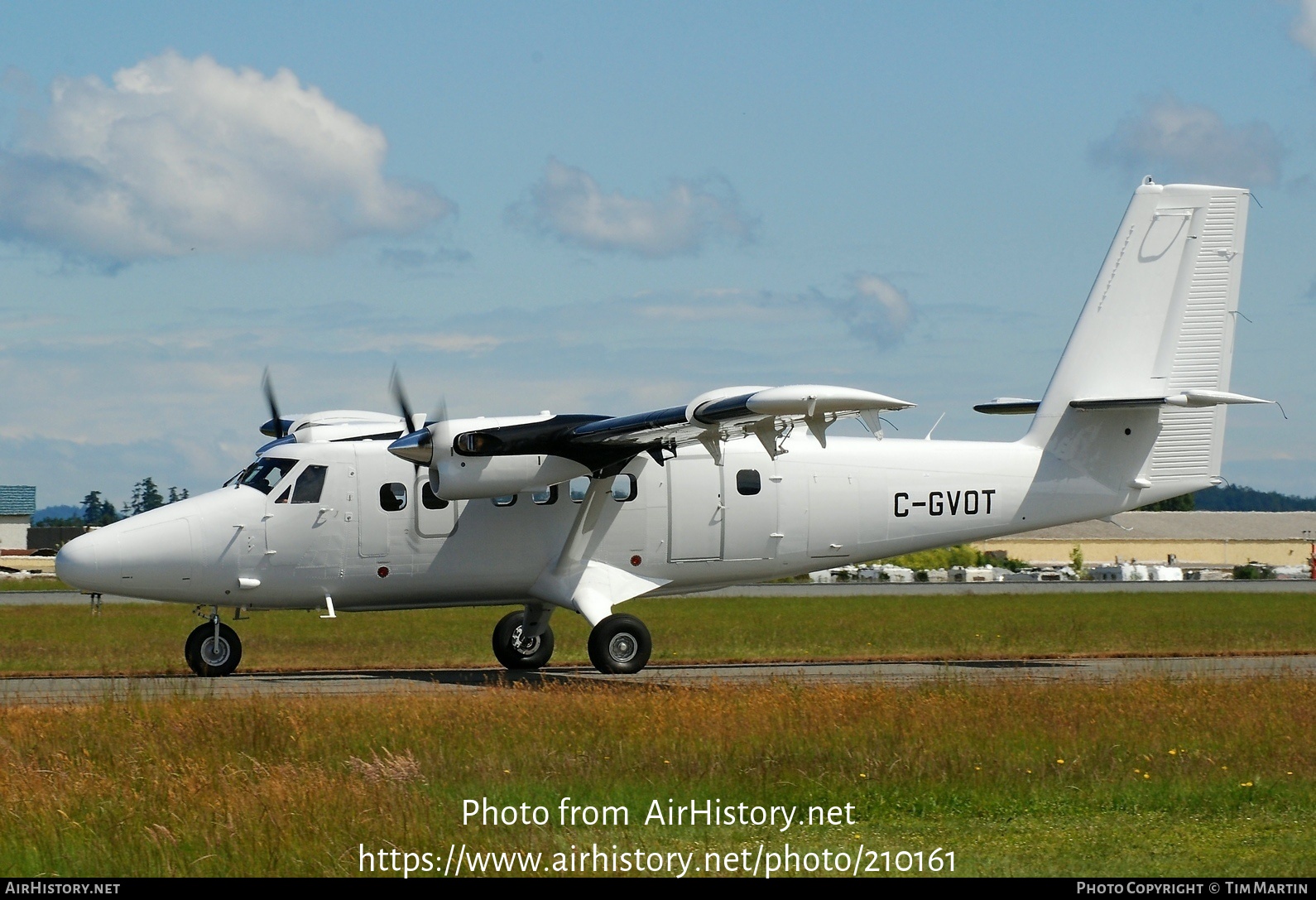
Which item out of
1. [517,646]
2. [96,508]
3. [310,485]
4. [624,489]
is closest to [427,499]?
[310,485]

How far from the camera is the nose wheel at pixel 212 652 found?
19578mm

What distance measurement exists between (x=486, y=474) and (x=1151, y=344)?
34.9 feet

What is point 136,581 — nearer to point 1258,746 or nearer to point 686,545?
point 686,545

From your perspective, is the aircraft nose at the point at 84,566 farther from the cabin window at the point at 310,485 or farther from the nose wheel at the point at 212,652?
the cabin window at the point at 310,485

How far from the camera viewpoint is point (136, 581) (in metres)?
18.7

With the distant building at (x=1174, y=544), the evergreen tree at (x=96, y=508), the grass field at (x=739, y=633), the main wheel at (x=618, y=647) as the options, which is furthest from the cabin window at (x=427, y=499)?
the evergreen tree at (x=96, y=508)

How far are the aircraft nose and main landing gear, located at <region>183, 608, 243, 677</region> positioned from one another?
155cm

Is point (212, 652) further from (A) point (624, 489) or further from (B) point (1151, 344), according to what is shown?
(B) point (1151, 344)

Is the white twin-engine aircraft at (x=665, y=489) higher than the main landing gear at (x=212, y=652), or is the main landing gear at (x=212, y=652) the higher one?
the white twin-engine aircraft at (x=665, y=489)

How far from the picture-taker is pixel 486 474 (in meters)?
18.1

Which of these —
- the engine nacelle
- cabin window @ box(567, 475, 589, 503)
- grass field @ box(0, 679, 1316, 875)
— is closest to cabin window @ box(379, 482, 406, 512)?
the engine nacelle

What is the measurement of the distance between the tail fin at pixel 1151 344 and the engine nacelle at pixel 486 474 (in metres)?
8.11
